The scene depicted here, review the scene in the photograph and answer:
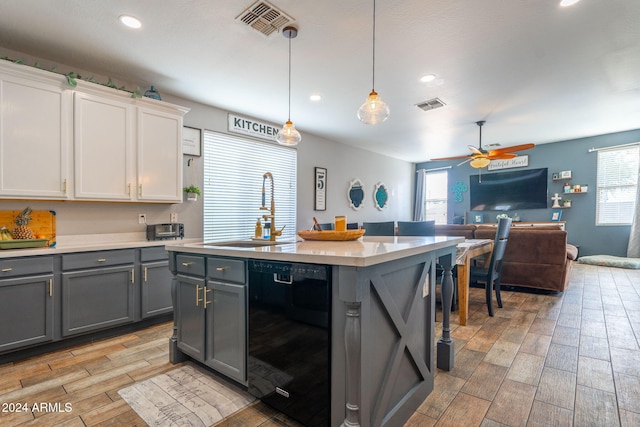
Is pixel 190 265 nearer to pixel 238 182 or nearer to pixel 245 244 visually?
pixel 245 244

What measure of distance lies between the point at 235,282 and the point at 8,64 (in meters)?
2.66

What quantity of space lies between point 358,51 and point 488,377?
291 cm

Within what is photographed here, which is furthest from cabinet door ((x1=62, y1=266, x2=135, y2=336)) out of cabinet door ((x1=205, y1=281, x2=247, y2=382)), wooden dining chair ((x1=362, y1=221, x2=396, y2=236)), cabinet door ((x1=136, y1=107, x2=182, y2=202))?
wooden dining chair ((x1=362, y1=221, x2=396, y2=236))

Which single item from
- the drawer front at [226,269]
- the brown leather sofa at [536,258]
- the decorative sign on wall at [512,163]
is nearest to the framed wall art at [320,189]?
the brown leather sofa at [536,258]

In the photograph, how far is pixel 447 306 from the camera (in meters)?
2.08

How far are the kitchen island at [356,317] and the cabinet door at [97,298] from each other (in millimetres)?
989

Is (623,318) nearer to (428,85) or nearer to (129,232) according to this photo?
(428,85)

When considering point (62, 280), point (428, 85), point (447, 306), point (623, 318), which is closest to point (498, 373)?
point (447, 306)

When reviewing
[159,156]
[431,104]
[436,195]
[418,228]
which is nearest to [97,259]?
[159,156]

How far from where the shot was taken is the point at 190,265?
6.82 ft

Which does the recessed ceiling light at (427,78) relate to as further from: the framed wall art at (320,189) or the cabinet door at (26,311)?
the cabinet door at (26,311)

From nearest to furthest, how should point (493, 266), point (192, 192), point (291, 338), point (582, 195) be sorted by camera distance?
point (291, 338) → point (493, 266) → point (192, 192) → point (582, 195)

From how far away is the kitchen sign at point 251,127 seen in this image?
455cm

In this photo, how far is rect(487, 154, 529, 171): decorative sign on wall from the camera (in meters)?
7.47
